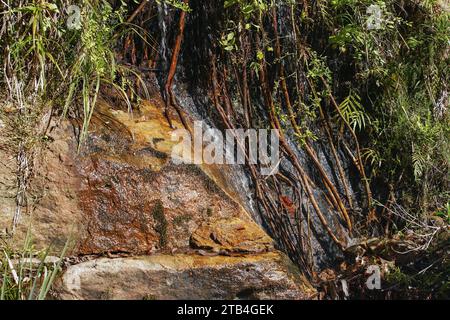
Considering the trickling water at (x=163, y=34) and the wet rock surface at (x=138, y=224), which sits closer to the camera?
the wet rock surface at (x=138, y=224)

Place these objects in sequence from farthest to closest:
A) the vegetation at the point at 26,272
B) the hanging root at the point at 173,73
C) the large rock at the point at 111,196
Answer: the hanging root at the point at 173,73
the large rock at the point at 111,196
the vegetation at the point at 26,272

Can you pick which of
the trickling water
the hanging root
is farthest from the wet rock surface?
the trickling water

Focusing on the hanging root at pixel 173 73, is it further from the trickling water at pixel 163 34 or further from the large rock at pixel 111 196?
the large rock at pixel 111 196

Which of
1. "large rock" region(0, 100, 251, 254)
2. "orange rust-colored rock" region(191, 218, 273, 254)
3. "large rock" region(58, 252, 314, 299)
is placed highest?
"large rock" region(0, 100, 251, 254)

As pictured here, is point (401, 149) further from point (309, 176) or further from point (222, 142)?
point (222, 142)

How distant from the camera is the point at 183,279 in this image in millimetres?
3193

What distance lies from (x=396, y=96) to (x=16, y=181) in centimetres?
267

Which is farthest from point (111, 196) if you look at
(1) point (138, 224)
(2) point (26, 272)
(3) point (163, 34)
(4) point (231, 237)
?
(3) point (163, 34)

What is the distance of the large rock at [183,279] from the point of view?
122 inches

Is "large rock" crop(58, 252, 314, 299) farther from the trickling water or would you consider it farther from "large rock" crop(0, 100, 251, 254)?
the trickling water

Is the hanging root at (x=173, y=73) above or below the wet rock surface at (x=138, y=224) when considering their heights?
above

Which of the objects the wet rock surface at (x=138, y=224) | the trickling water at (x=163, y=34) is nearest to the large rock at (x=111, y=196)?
the wet rock surface at (x=138, y=224)

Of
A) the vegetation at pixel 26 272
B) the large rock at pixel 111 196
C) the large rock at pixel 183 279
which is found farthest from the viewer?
the large rock at pixel 111 196

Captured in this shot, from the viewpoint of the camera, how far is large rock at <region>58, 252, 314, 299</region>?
3100mm
